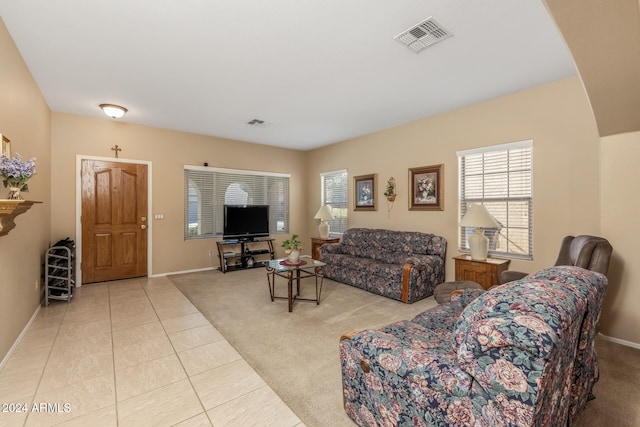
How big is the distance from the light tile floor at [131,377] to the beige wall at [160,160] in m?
1.96

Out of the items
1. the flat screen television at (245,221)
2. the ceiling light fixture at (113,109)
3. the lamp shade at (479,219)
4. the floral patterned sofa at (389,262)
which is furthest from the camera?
the flat screen television at (245,221)

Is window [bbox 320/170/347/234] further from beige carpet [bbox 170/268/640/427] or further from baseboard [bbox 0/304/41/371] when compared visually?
baseboard [bbox 0/304/41/371]

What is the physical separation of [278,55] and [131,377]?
3.10m

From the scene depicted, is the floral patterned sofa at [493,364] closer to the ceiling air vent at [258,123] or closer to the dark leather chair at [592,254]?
the dark leather chair at [592,254]

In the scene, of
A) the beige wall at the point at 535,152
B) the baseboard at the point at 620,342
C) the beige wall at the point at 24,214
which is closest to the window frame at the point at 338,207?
the beige wall at the point at 535,152

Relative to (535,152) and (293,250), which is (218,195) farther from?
(535,152)

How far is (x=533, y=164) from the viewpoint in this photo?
11.6 feet

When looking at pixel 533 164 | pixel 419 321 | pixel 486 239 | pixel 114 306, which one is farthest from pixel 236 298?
pixel 533 164

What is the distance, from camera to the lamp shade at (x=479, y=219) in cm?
350

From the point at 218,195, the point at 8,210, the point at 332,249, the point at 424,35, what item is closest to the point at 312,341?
the point at 8,210

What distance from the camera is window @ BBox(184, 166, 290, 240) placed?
573cm

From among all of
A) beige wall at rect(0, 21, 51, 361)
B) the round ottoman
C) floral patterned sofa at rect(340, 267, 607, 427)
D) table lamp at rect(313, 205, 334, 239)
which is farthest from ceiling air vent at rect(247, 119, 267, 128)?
floral patterned sofa at rect(340, 267, 607, 427)

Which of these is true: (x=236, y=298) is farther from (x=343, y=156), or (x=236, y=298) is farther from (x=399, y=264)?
(x=343, y=156)

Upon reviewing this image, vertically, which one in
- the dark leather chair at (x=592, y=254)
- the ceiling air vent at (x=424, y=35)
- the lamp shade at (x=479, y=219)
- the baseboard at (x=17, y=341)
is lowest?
the baseboard at (x=17, y=341)
